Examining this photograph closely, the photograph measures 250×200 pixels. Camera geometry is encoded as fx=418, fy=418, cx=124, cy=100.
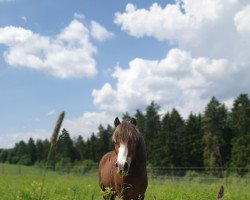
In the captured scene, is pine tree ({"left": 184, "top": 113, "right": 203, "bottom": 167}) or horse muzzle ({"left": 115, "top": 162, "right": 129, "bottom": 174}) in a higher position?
pine tree ({"left": 184, "top": 113, "right": 203, "bottom": 167})

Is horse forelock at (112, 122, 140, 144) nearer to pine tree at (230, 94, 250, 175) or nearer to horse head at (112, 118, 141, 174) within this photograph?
horse head at (112, 118, 141, 174)

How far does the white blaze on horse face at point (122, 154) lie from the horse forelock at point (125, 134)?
103mm

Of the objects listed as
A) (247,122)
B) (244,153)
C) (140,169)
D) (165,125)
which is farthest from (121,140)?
(165,125)

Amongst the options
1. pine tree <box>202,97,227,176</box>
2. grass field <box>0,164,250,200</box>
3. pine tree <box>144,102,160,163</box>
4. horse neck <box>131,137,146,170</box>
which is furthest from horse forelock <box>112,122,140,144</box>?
pine tree <box>144,102,160,163</box>

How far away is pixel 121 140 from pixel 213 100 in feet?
274

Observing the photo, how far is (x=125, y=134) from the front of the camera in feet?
22.0

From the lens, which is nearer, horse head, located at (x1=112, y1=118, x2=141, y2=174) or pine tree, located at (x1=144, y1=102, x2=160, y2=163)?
horse head, located at (x1=112, y1=118, x2=141, y2=174)

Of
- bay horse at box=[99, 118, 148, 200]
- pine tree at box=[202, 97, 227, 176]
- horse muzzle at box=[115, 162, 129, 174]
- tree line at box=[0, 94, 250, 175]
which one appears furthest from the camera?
pine tree at box=[202, 97, 227, 176]

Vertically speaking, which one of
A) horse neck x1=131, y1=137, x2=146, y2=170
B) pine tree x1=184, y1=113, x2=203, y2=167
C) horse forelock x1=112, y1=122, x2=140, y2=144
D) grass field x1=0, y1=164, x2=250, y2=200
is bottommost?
grass field x1=0, y1=164, x2=250, y2=200

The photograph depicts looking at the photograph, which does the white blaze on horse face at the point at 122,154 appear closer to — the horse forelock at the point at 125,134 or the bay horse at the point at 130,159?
the bay horse at the point at 130,159

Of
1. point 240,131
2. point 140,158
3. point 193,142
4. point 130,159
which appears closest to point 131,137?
point 130,159

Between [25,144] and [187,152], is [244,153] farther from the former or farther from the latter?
[25,144]

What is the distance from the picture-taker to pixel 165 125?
97.4 meters

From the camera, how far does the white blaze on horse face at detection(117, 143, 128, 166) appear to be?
246 inches
